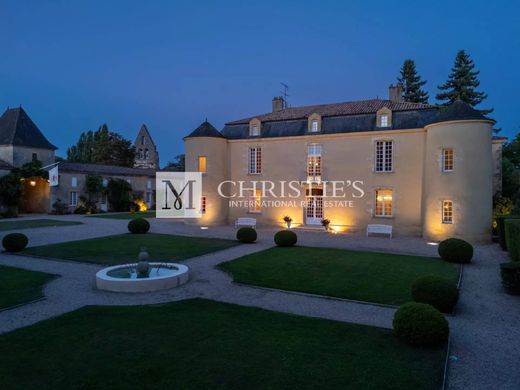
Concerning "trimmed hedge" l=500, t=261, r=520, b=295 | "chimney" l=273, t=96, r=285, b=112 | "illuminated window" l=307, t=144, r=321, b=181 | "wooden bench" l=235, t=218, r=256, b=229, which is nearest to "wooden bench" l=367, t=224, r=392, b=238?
"illuminated window" l=307, t=144, r=321, b=181

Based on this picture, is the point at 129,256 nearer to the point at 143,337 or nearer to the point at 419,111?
the point at 143,337

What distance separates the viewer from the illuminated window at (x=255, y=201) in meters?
27.4

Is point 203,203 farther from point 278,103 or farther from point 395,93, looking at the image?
point 395,93

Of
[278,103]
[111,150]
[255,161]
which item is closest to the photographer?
[255,161]

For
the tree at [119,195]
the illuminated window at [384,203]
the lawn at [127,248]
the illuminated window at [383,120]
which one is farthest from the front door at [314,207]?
the tree at [119,195]

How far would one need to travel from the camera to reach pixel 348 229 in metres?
24.5

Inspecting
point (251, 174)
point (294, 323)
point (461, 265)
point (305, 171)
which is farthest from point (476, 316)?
point (251, 174)

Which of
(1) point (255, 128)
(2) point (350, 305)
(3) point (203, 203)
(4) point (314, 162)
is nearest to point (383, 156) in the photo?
(4) point (314, 162)

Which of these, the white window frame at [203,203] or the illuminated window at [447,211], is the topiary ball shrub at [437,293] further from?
the white window frame at [203,203]

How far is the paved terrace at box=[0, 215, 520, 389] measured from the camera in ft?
20.6

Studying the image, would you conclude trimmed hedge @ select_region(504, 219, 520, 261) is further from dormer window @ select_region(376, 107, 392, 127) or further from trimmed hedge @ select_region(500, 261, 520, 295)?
dormer window @ select_region(376, 107, 392, 127)

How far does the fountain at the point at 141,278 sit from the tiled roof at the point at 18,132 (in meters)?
30.9

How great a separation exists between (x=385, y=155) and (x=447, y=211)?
16.8 ft

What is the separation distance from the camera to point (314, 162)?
2562cm
